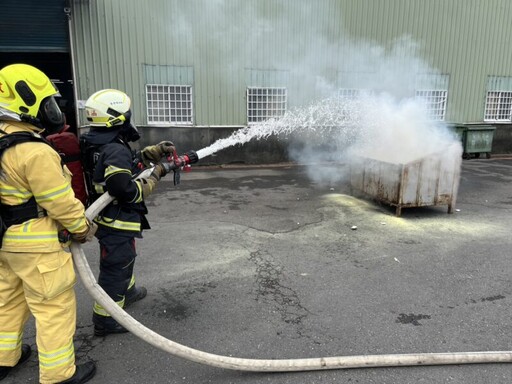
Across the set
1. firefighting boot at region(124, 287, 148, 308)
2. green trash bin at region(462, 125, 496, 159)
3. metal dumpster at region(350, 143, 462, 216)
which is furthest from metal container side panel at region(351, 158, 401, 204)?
green trash bin at region(462, 125, 496, 159)

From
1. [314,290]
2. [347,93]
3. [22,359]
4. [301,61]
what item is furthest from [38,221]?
[347,93]

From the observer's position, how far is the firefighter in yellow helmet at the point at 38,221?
2252 mm

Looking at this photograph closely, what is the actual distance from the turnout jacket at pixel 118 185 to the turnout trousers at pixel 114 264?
0.25 ft

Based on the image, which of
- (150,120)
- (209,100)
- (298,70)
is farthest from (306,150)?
(150,120)

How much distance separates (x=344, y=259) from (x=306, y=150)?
7.79 metres

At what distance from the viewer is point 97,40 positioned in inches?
406

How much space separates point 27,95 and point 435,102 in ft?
45.0

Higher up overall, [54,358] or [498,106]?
[498,106]

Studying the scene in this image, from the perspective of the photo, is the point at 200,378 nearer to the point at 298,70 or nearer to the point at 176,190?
the point at 176,190

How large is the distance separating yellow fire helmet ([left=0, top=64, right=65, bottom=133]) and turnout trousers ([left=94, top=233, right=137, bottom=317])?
1.06 metres

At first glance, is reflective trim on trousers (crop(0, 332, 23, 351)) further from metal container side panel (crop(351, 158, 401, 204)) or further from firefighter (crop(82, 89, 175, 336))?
metal container side panel (crop(351, 158, 401, 204))

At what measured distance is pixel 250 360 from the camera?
263 centimetres

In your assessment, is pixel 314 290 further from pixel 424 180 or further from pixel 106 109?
pixel 424 180

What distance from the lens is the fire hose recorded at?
8.31 feet
